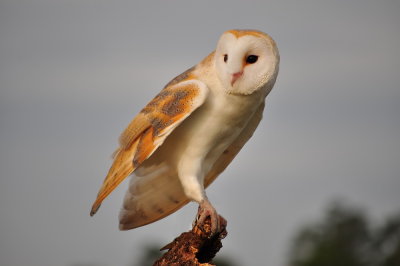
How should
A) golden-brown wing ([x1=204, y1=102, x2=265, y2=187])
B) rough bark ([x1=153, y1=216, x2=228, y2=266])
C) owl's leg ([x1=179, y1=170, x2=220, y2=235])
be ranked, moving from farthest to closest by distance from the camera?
Answer: golden-brown wing ([x1=204, y1=102, x2=265, y2=187])
owl's leg ([x1=179, y1=170, x2=220, y2=235])
rough bark ([x1=153, y1=216, x2=228, y2=266])

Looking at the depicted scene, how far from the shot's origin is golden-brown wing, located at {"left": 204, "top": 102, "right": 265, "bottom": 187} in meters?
7.41

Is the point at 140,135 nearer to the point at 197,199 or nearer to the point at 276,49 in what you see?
the point at 197,199

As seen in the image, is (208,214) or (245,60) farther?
(245,60)

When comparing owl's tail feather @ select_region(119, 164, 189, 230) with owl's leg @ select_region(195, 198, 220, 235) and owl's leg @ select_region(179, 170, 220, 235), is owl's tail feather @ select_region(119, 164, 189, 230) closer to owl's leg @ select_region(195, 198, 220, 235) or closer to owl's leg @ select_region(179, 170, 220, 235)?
owl's leg @ select_region(179, 170, 220, 235)

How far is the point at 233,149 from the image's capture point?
760cm

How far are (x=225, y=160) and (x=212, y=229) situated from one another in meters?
1.33

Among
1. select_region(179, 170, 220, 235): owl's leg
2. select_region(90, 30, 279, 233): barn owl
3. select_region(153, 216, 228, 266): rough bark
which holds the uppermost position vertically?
select_region(90, 30, 279, 233): barn owl

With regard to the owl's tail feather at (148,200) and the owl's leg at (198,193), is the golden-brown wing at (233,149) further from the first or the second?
the owl's leg at (198,193)

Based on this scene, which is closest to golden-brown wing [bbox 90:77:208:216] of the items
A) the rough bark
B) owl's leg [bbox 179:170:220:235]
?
owl's leg [bbox 179:170:220:235]

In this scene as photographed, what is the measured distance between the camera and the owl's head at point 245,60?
22.0 ft

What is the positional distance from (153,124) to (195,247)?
0.95 meters

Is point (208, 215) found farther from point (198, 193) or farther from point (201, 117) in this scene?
point (201, 117)

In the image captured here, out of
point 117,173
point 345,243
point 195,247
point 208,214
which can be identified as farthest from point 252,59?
point 345,243

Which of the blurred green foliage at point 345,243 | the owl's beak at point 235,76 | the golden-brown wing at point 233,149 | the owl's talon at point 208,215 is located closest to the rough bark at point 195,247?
the owl's talon at point 208,215
